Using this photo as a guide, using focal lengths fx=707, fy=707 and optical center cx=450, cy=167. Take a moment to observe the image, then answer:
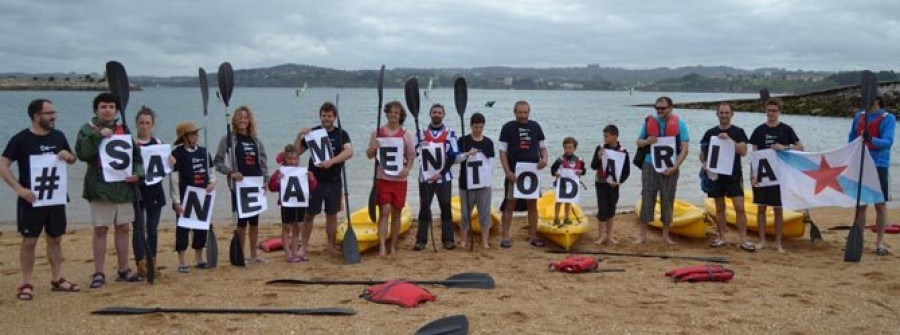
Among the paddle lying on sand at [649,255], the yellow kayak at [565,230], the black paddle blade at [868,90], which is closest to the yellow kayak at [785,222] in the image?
the paddle lying on sand at [649,255]

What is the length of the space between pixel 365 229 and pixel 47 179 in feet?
12.2

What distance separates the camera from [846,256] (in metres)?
8.11

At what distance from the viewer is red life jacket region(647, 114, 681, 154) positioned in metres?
8.70

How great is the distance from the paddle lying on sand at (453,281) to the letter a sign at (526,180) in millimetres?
1991

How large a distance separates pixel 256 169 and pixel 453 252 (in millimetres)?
2595

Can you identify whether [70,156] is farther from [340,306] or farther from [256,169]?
[340,306]

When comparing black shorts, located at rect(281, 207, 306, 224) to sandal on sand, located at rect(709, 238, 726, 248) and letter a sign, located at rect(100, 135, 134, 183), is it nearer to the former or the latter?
letter a sign, located at rect(100, 135, 134, 183)

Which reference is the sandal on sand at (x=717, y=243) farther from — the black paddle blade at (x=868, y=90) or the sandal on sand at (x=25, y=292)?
the sandal on sand at (x=25, y=292)

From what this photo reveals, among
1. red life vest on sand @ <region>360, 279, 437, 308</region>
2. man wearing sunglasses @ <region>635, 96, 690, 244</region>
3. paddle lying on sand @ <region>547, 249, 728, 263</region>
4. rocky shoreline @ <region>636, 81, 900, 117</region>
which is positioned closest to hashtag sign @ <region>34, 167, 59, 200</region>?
red life vest on sand @ <region>360, 279, 437, 308</region>

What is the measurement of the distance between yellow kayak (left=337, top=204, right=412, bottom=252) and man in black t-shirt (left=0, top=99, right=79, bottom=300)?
3.27 meters

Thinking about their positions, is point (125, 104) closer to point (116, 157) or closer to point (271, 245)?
point (116, 157)

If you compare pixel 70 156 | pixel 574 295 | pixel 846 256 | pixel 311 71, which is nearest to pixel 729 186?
pixel 846 256

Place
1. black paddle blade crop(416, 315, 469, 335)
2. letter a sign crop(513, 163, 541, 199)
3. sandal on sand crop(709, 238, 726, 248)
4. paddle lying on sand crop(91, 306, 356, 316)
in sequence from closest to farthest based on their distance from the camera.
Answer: black paddle blade crop(416, 315, 469, 335), paddle lying on sand crop(91, 306, 356, 316), letter a sign crop(513, 163, 541, 199), sandal on sand crop(709, 238, 726, 248)

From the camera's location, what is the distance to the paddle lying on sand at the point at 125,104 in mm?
6723
